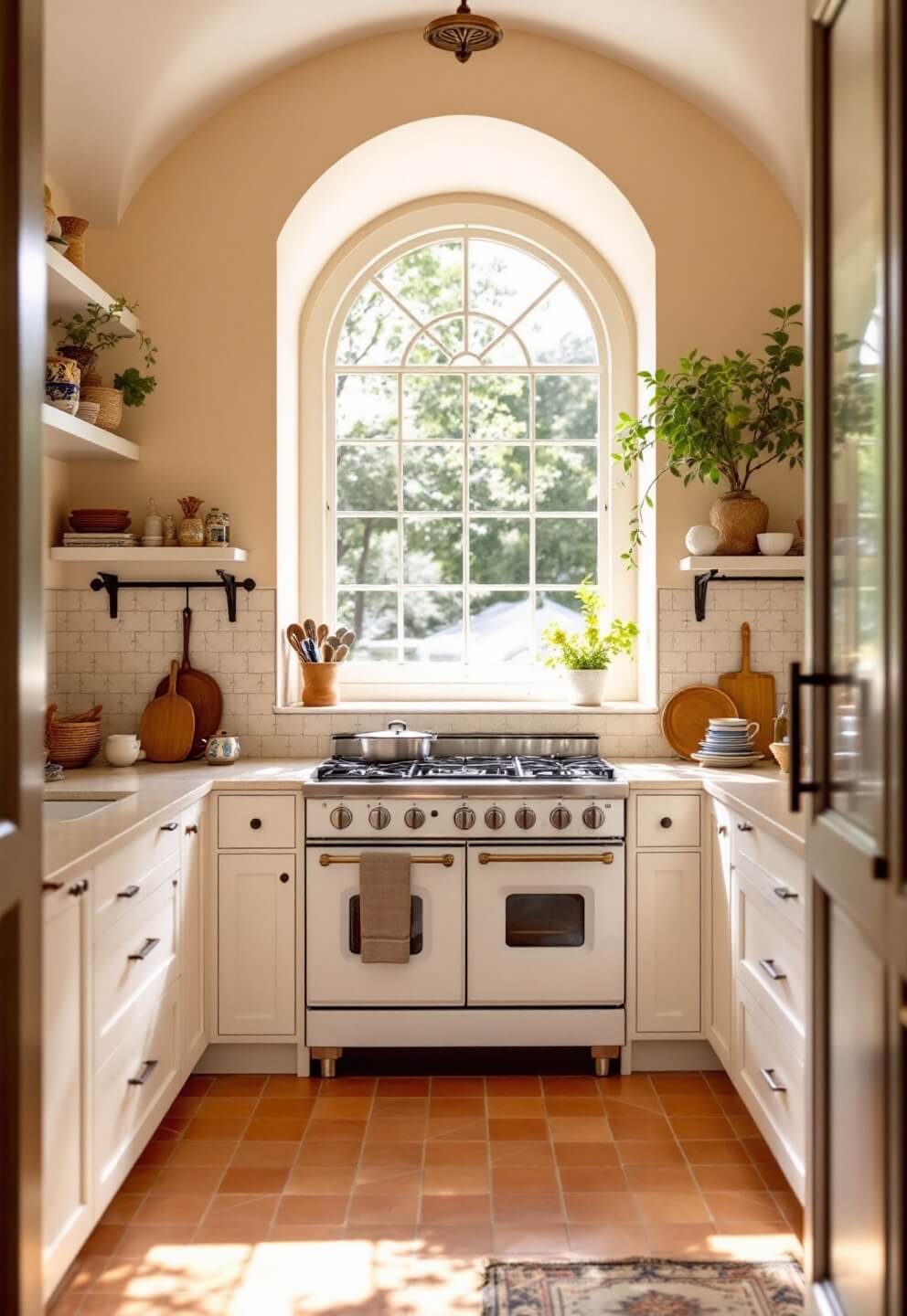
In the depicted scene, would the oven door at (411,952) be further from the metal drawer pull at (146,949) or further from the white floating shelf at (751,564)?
the white floating shelf at (751,564)

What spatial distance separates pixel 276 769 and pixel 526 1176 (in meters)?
1.53

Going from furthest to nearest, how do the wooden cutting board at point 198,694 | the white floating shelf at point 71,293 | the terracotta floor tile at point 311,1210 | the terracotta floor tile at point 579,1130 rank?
1. the wooden cutting board at point 198,694
2. the white floating shelf at point 71,293
3. the terracotta floor tile at point 579,1130
4. the terracotta floor tile at point 311,1210

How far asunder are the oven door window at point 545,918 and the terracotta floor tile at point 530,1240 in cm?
103

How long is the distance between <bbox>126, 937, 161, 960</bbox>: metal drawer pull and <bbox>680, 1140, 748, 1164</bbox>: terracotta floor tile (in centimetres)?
151

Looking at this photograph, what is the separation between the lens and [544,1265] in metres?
2.65

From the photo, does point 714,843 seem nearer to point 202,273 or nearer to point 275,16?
point 202,273

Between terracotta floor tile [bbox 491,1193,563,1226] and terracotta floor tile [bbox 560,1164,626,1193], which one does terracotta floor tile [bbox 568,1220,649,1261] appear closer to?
terracotta floor tile [bbox 491,1193,563,1226]

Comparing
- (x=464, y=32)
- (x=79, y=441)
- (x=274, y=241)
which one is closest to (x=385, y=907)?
(x=79, y=441)

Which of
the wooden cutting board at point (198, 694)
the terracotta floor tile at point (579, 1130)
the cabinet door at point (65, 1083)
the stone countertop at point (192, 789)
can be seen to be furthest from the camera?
the wooden cutting board at point (198, 694)

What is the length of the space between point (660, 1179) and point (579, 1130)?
0.35 metres

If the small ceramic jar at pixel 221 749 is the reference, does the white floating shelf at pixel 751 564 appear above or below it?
above

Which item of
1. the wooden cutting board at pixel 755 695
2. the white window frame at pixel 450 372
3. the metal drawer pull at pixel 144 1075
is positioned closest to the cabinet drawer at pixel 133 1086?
the metal drawer pull at pixel 144 1075

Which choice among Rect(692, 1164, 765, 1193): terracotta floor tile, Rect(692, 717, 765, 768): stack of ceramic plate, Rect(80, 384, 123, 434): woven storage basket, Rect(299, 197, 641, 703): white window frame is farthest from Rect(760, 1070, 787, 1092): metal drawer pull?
Rect(80, 384, 123, 434): woven storage basket

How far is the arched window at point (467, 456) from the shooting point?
4.82 meters
